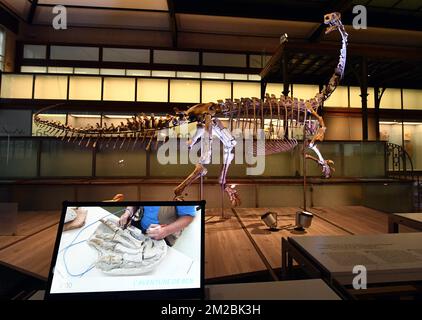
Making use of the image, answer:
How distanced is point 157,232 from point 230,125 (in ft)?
9.90

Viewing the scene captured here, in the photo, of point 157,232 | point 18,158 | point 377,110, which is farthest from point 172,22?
point 377,110

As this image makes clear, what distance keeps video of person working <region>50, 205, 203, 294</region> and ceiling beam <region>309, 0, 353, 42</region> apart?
26.4 ft

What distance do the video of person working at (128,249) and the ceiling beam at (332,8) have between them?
8047 millimetres

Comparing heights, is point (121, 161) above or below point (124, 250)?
above

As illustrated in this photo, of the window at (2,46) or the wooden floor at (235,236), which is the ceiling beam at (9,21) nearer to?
the window at (2,46)

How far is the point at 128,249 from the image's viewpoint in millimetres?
1177

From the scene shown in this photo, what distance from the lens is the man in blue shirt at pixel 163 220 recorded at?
1.22 m

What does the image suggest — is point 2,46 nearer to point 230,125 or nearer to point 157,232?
point 230,125

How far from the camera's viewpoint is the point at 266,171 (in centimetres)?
565

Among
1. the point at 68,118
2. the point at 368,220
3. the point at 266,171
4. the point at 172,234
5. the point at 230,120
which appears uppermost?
the point at 68,118

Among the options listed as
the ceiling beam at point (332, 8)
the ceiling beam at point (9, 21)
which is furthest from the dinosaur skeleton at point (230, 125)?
the ceiling beam at point (9, 21)
